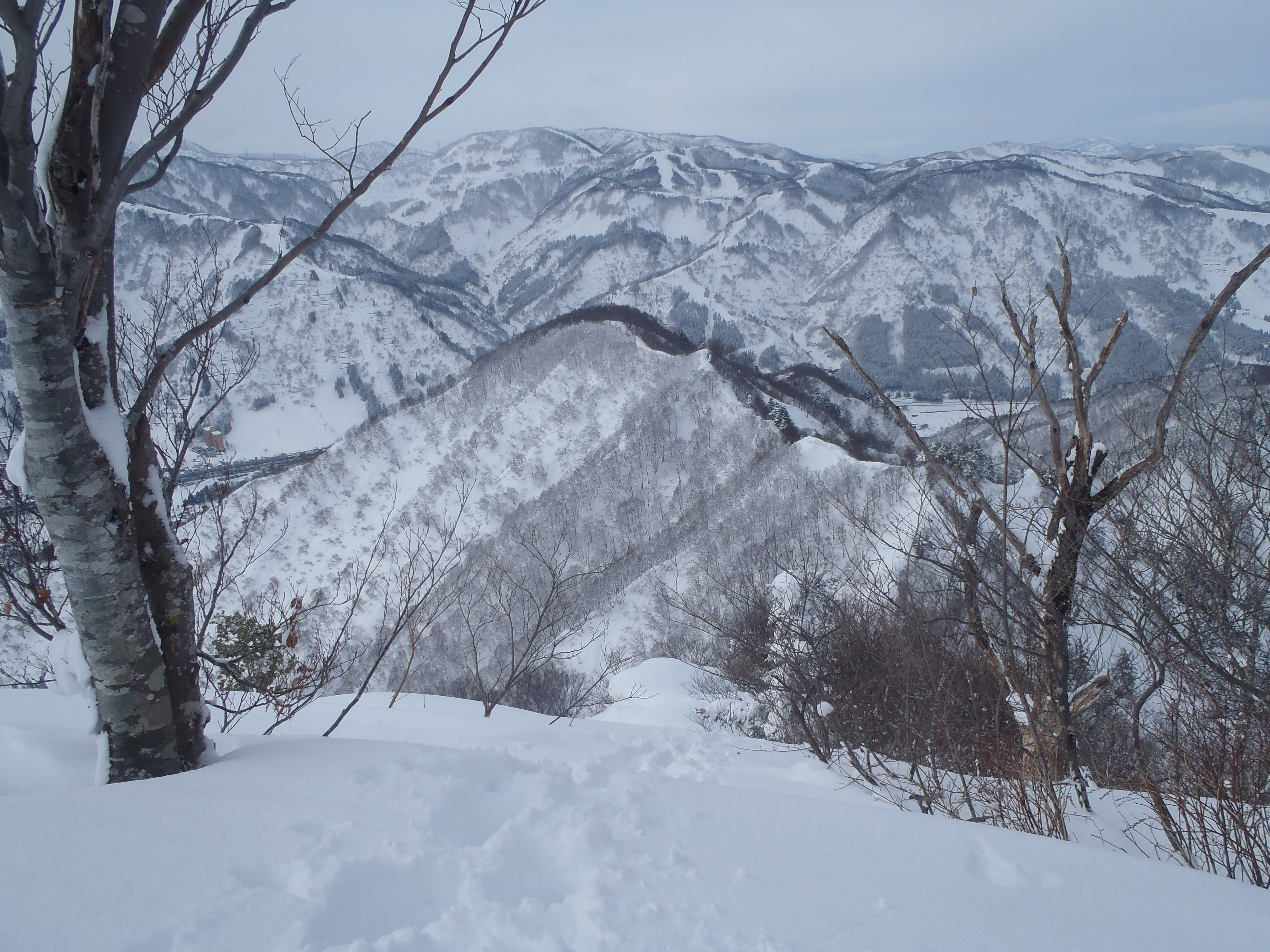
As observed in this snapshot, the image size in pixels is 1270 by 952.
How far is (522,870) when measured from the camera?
2035mm

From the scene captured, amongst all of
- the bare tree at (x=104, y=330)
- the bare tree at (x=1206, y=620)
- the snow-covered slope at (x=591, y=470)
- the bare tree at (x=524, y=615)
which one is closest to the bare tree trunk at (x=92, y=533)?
the bare tree at (x=104, y=330)

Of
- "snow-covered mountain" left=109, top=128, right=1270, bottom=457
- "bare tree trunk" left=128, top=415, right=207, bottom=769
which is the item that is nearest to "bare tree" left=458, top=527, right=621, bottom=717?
"bare tree trunk" left=128, top=415, right=207, bottom=769

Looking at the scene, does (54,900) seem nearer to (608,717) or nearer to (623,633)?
(608,717)

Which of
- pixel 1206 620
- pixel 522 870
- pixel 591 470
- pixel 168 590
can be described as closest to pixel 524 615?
pixel 591 470

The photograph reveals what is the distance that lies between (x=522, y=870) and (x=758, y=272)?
15756 cm

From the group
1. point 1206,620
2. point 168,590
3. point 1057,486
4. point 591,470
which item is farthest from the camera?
point 591,470

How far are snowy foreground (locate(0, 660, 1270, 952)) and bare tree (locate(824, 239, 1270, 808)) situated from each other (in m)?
1.65

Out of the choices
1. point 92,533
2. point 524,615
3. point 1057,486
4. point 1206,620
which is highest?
point 92,533

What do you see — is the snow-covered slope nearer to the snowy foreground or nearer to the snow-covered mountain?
the snowy foreground

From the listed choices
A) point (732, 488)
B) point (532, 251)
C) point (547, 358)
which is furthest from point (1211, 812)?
point (532, 251)

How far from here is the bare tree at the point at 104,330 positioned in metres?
2.11

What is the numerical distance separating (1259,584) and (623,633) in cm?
2995

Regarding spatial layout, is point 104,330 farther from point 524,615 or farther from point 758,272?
point 758,272

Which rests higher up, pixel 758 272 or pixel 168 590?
pixel 758 272
